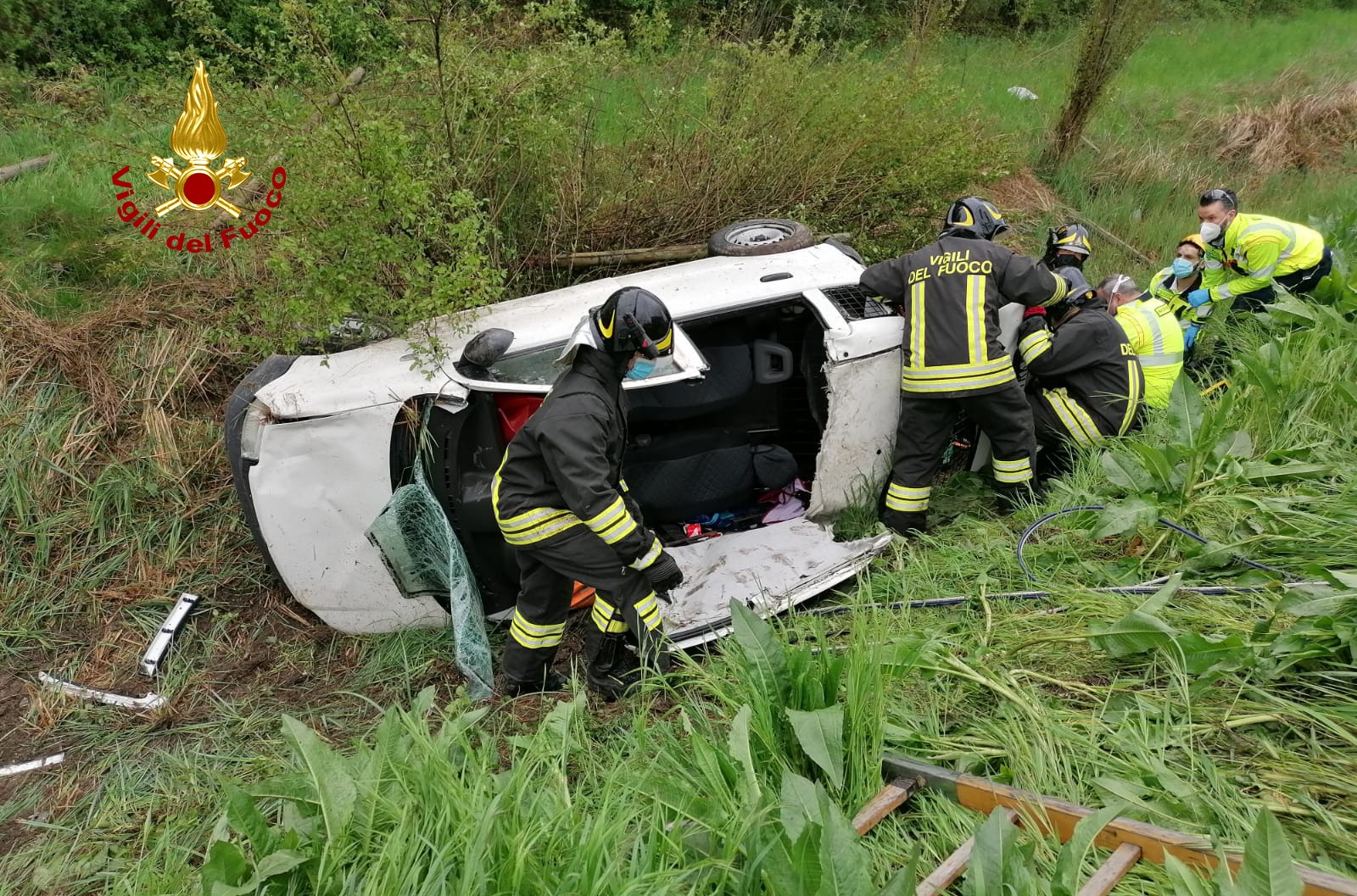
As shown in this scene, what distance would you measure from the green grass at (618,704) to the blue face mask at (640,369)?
3.68 ft

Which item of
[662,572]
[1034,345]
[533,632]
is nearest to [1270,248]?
[1034,345]

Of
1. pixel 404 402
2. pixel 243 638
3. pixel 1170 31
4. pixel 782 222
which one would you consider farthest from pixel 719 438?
pixel 1170 31

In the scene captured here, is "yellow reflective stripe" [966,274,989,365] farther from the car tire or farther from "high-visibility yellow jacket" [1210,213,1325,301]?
"high-visibility yellow jacket" [1210,213,1325,301]

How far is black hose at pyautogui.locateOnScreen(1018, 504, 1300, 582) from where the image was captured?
2.79m

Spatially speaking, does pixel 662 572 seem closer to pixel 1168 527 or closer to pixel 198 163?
pixel 1168 527

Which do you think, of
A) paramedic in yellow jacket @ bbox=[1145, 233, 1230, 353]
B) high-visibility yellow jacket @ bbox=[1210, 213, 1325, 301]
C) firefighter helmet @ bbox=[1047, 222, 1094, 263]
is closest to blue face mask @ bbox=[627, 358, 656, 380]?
firefighter helmet @ bbox=[1047, 222, 1094, 263]

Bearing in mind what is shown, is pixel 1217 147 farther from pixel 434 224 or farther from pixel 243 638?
pixel 243 638

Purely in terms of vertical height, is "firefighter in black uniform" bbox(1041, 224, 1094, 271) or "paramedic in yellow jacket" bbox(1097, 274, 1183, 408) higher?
"firefighter in black uniform" bbox(1041, 224, 1094, 271)

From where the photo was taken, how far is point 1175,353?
4.65 metres

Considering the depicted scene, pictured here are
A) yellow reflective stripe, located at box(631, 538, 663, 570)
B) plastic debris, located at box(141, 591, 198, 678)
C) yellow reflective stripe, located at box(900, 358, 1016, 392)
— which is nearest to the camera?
yellow reflective stripe, located at box(631, 538, 663, 570)

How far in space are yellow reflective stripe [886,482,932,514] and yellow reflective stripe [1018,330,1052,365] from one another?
0.94 m

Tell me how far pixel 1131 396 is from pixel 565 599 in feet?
10.0

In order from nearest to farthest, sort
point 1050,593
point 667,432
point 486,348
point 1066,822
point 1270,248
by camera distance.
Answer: point 1066,822 < point 1050,593 < point 486,348 < point 667,432 < point 1270,248

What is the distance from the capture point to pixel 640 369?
3277 millimetres
